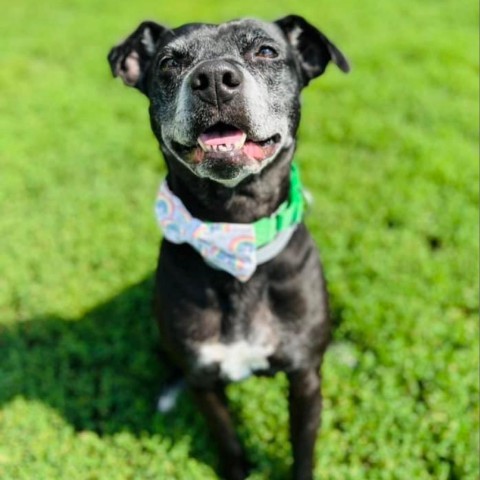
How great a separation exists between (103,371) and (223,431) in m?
1.03

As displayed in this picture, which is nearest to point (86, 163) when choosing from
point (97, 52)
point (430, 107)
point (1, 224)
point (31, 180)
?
point (31, 180)

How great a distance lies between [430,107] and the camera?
564 centimetres

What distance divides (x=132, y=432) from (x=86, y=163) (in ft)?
9.54

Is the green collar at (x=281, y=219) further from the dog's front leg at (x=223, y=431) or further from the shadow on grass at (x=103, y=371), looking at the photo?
the shadow on grass at (x=103, y=371)

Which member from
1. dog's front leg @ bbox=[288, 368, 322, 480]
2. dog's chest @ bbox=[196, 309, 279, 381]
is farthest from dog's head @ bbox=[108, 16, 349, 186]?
dog's front leg @ bbox=[288, 368, 322, 480]

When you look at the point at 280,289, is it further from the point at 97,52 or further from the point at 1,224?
the point at 97,52

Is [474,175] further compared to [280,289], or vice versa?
[474,175]

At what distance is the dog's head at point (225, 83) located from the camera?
7.61 ft

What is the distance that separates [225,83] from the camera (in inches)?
89.4

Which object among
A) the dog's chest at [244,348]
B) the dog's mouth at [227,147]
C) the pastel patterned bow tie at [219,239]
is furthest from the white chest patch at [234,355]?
the dog's mouth at [227,147]

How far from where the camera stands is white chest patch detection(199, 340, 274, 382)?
2.79m

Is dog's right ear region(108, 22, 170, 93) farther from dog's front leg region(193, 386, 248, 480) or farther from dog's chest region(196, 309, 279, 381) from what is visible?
dog's front leg region(193, 386, 248, 480)

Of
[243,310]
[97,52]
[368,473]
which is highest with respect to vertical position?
[243,310]

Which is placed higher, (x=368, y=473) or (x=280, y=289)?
(x=280, y=289)
